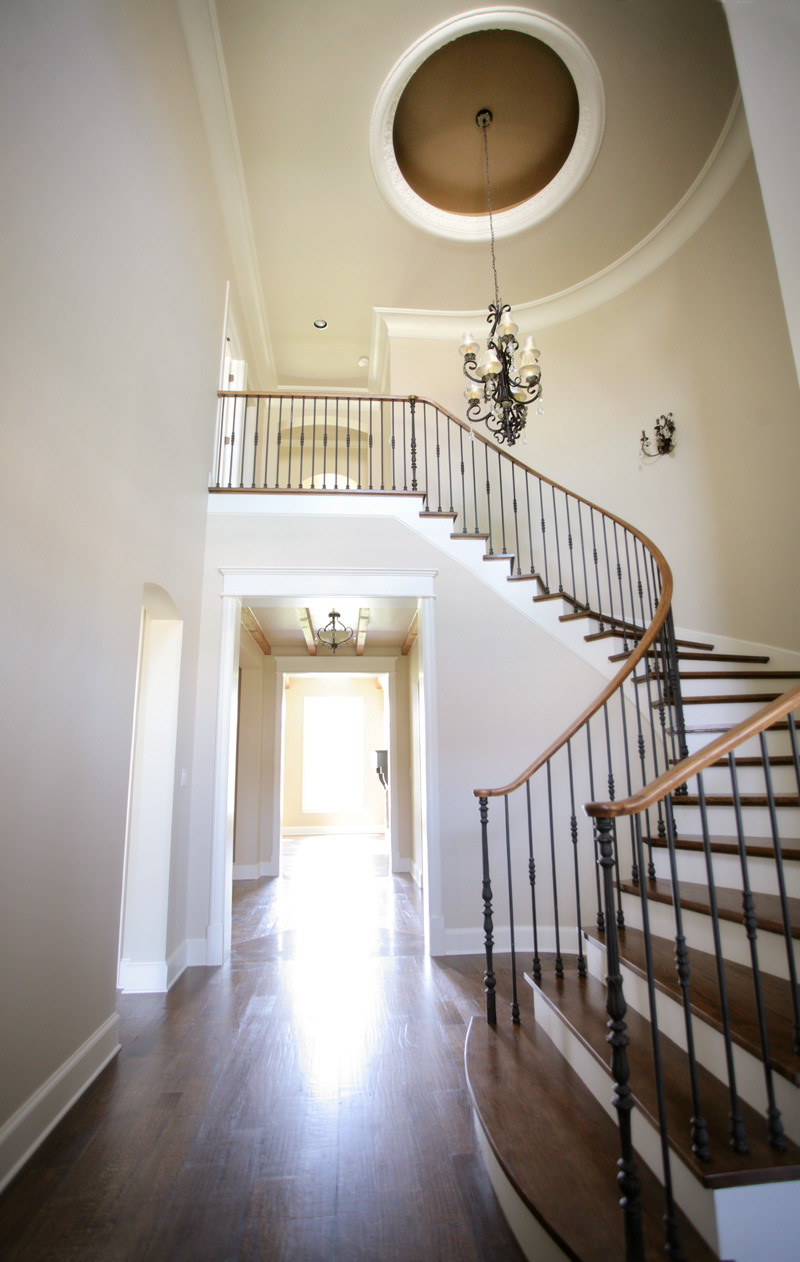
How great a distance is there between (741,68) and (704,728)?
3.22 m

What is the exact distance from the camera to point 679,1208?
5.19 ft

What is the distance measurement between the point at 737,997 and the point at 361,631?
5329 mm

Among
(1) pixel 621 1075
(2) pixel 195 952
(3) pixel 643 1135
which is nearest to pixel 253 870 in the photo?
(2) pixel 195 952

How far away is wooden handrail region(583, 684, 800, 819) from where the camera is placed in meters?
1.61

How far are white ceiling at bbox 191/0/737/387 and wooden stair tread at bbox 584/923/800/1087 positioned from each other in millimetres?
5731

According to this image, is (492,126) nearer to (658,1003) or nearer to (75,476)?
(75,476)

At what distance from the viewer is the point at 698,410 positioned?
554 cm

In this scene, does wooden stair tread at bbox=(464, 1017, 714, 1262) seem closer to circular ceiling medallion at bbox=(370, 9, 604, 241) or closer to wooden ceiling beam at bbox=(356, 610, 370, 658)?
wooden ceiling beam at bbox=(356, 610, 370, 658)

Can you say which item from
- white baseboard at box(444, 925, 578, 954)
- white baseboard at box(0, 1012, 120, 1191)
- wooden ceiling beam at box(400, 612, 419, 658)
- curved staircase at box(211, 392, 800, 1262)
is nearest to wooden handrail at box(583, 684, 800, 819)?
curved staircase at box(211, 392, 800, 1262)

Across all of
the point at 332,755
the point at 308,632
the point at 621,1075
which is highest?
the point at 308,632

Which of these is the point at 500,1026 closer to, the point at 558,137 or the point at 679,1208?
the point at 679,1208

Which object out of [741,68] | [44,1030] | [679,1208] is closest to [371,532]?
[741,68]

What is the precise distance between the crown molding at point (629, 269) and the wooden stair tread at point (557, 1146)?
20.8 feet

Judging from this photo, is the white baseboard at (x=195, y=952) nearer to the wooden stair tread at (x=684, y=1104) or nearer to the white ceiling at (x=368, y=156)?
the wooden stair tread at (x=684, y=1104)
